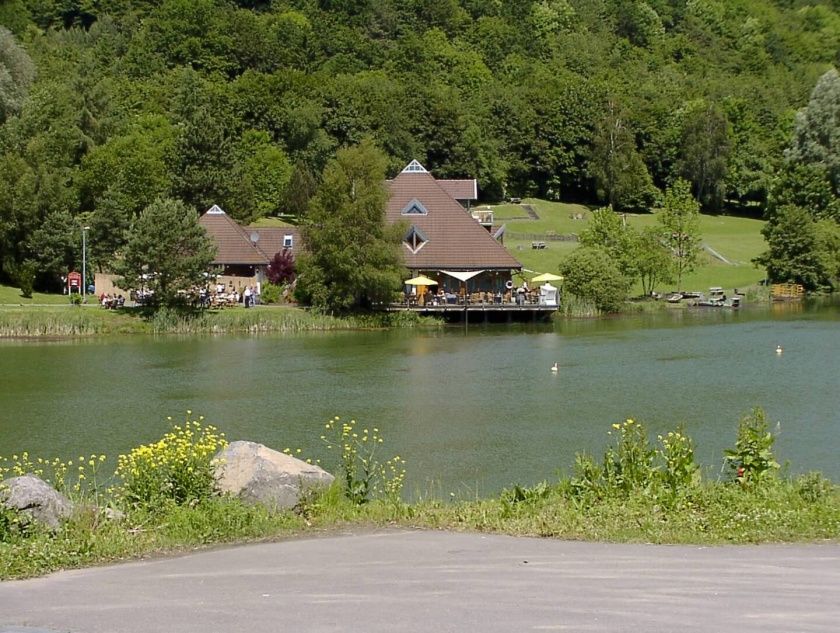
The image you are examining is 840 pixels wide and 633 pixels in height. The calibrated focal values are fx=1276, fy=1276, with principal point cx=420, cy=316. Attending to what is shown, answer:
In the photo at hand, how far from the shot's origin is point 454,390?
37.9 meters

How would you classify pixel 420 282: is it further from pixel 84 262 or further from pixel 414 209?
pixel 84 262

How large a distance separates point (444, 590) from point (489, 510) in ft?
13.2

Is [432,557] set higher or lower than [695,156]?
lower

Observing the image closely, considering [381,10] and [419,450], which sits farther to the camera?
[381,10]

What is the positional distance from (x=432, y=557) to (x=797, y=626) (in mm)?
4300

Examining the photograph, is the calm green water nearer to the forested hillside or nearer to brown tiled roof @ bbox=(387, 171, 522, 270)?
brown tiled roof @ bbox=(387, 171, 522, 270)

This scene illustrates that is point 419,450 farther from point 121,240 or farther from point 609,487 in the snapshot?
point 121,240

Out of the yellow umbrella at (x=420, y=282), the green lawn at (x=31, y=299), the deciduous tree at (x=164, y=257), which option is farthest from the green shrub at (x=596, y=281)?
the green lawn at (x=31, y=299)

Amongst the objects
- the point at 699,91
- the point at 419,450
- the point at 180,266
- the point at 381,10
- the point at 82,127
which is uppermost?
the point at 381,10

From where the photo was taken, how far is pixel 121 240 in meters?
66.1

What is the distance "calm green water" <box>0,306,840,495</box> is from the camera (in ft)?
88.9

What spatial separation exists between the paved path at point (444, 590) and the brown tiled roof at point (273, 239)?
53734 mm

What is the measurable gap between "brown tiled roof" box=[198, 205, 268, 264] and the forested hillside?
15.5 ft

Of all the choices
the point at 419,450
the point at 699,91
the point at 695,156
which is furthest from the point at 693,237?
the point at 699,91
